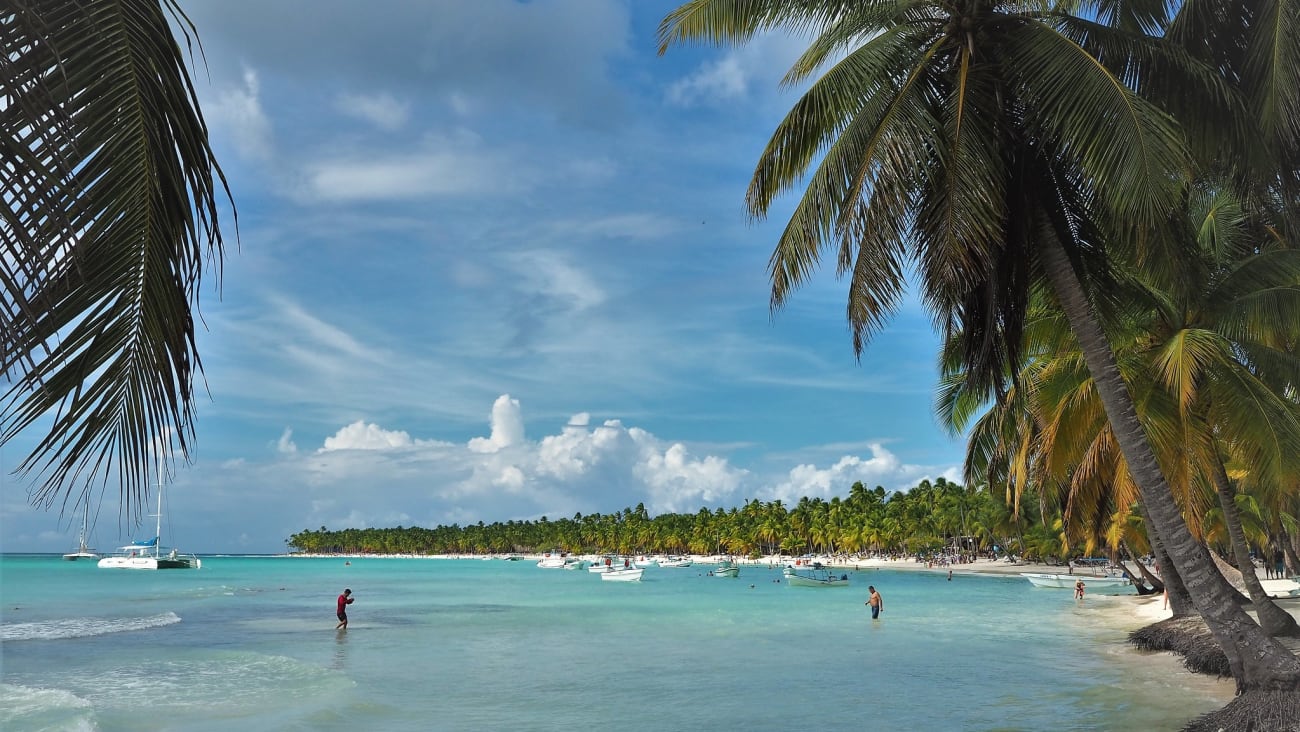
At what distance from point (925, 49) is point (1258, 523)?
4542cm

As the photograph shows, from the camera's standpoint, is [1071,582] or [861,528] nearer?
[1071,582]

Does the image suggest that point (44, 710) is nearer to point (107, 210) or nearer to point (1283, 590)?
point (107, 210)

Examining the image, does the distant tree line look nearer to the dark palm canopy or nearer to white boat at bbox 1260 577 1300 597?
white boat at bbox 1260 577 1300 597

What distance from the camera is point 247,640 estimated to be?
34062 millimetres

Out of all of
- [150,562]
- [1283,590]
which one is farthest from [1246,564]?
[150,562]

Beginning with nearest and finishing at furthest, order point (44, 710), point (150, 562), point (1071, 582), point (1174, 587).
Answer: point (44, 710), point (1174, 587), point (1071, 582), point (150, 562)

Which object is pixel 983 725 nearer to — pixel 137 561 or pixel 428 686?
pixel 428 686

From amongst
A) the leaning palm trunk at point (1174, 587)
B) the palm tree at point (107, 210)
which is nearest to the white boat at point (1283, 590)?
the leaning palm trunk at point (1174, 587)

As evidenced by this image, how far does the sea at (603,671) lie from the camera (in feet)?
55.7

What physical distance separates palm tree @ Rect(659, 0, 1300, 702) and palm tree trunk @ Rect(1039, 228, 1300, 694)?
0.02 metres

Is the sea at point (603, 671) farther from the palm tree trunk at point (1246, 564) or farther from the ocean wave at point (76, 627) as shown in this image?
the palm tree trunk at point (1246, 564)

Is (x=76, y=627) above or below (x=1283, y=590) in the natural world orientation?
below

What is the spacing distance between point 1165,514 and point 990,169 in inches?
183

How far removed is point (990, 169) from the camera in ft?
33.4
